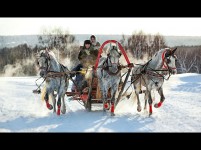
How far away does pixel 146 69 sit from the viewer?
973cm

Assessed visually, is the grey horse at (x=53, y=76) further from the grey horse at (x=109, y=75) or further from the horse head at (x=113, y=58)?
the horse head at (x=113, y=58)

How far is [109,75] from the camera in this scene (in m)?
9.30

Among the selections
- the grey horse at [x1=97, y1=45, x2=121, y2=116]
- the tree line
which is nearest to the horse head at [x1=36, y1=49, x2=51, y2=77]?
the grey horse at [x1=97, y1=45, x2=121, y2=116]

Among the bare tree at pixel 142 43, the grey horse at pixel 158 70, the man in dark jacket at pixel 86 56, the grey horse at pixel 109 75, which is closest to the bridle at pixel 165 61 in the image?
the grey horse at pixel 158 70

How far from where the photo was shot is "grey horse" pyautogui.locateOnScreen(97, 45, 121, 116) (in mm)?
9062

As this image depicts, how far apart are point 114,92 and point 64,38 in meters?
15.0

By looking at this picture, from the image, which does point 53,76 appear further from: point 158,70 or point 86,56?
point 158,70

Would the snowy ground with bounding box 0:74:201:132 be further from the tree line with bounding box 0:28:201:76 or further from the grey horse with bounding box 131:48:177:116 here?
the tree line with bounding box 0:28:201:76

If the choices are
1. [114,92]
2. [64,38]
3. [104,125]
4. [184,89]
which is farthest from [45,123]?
[64,38]

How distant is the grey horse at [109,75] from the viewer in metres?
9.06

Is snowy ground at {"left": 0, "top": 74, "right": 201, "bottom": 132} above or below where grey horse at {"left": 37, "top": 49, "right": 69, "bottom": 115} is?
below

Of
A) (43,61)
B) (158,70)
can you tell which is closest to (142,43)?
(158,70)

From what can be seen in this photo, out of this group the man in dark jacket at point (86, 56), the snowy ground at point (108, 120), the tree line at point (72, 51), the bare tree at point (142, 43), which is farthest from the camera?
the bare tree at point (142, 43)

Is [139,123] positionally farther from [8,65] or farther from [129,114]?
[8,65]
